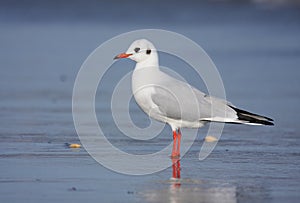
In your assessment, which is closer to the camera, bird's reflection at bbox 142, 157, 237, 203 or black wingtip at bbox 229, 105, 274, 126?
bird's reflection at bbox 142, 157, 237, 203

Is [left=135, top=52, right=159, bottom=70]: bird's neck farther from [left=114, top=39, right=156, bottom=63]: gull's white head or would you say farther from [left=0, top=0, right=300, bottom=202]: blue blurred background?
[left=0, top=0, right=300, bottom=202]: blue blurred background

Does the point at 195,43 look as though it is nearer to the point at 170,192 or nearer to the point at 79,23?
the point at 79,23

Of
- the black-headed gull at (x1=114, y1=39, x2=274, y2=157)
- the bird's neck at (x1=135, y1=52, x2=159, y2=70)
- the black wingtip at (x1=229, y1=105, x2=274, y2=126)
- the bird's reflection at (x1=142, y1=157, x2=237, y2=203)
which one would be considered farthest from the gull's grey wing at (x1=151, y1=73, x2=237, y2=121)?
the bird's reflection at (x1=142, y1=157, x2=237, y2=203)

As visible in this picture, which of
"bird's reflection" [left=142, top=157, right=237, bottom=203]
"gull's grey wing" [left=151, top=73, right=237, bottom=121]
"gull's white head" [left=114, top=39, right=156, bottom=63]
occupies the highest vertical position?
"gull's white head" [left=114, top=39, right=156, bottom=63]

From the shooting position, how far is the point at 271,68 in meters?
14.6

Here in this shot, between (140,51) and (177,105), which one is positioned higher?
(140,51)

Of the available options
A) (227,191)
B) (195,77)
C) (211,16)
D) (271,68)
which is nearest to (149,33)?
(271,68)

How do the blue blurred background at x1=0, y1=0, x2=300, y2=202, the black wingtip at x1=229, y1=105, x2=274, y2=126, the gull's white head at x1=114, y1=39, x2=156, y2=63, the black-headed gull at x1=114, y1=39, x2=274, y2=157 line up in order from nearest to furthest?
1. the blue blurred background at x1=0, y1=0, x2=300, y2=202
2. the black wingtip at x1=229, y1=105, x2=274, y2=126
3. the black-headed gull at x1=114, y1=39, x2=274, y2=157
4. the gull's white head at x1=114, y1=39, x2=156, y2=63

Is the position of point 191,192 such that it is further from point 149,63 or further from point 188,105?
point 149,63

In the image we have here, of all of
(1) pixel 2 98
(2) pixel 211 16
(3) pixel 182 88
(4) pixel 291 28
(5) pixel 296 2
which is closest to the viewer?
(3) pixel 182 88

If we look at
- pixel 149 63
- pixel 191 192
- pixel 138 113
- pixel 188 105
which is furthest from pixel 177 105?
pixel 138 113

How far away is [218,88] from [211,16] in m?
14.0

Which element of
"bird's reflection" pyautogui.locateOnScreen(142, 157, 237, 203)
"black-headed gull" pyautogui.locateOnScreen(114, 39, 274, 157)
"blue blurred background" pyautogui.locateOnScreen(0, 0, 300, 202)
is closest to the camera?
"bird's reflection" pyautogui.locateOnScreen(142, 157, 237, 203)

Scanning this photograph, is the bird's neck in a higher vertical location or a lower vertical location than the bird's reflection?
higher
